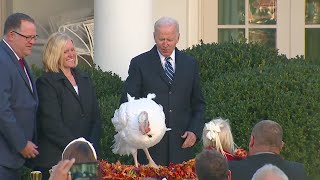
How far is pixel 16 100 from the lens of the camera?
6.54 meters

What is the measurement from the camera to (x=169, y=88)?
700 cm

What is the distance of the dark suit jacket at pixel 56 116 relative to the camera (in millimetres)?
6590

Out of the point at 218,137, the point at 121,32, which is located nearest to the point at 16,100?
the point at 218,137

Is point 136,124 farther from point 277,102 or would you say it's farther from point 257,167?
point 277,102

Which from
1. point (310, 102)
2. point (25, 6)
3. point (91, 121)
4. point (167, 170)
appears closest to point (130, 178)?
point (167, 170)

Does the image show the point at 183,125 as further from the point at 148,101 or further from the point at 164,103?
the point at 148,101

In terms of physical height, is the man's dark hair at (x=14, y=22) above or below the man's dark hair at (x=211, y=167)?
above

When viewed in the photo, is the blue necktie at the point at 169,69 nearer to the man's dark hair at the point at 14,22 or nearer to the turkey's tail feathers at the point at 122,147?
the turkey's tail feathers at the point at 122,147

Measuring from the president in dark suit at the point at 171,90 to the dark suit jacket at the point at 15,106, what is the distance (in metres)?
0.80

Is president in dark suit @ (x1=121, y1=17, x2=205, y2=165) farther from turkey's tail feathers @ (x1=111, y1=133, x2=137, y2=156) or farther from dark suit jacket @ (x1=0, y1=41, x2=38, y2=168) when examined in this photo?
dark suit jacket @ (x1=0, y1=41, x2=38, y2=168)

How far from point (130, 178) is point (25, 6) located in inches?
317

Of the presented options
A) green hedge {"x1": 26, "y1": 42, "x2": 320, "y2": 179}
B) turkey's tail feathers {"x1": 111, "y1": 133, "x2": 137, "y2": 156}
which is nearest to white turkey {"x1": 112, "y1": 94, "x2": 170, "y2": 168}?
turkey's tail feathers {"x1": 111, "y1": 133, "x2": 137, "y2": 156}

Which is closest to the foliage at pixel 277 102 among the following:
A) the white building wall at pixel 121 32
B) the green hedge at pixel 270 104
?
the green hedge at pixel 270 104

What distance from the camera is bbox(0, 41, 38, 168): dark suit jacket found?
21.0ft
